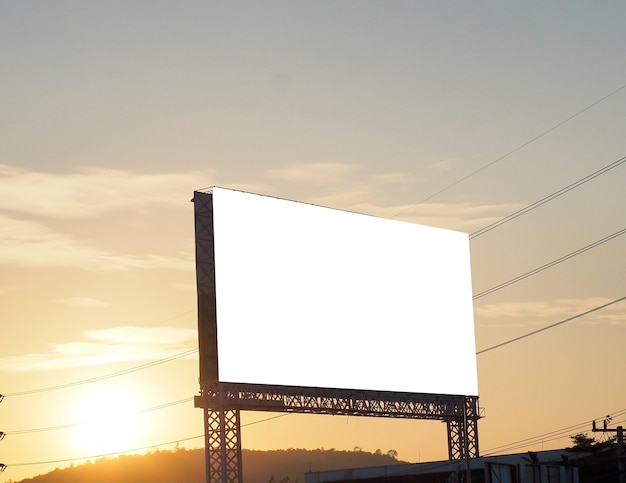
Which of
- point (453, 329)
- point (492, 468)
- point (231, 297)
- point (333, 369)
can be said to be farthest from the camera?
point (453, 329)

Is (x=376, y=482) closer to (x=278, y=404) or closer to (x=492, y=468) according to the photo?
(x=278, y=404)

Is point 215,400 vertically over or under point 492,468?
over

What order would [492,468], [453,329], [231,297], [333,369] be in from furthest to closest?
[453,329], [333,369], [231,297], [492,468]

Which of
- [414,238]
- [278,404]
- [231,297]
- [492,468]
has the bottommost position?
[492,468]

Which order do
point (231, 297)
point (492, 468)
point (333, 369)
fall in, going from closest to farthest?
point (492, 468) < point (231, 297) < point (333, 369)

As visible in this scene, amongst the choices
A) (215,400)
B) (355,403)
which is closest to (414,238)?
(355,403)

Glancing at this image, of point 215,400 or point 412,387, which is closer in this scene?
point 215,400

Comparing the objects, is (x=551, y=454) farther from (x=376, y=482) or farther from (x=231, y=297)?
(x=231, y=297)

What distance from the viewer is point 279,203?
266 ft

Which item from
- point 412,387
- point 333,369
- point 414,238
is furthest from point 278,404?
point 414,238

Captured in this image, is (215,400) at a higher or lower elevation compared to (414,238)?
lower

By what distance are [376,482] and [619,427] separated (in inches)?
1406

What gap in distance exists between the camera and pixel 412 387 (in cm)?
8706

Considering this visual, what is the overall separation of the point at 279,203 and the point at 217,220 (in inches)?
188
